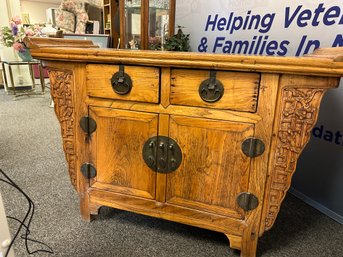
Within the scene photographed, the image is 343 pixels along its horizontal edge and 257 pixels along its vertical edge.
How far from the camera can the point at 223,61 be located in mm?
774

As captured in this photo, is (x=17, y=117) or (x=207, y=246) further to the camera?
(x=17, y=117)

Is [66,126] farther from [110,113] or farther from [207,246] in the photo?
[207,246]

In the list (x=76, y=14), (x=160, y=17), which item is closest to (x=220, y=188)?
(x=160, y=17)

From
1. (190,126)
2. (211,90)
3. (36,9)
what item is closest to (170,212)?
(190,126)

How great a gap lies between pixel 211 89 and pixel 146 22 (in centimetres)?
117

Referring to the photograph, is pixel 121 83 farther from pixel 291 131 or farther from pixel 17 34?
pixel 17 34

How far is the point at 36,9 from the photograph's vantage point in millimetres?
8234

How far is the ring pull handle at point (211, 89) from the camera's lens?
824mm

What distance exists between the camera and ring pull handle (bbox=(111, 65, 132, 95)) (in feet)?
2.97

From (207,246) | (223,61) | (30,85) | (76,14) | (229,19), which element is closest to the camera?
(223,61)

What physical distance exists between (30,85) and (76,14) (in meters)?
1.66

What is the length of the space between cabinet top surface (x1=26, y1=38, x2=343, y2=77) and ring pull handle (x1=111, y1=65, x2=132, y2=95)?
0.14 feet

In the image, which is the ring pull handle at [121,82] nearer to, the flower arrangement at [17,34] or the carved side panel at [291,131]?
the carved side panel at [291,131]

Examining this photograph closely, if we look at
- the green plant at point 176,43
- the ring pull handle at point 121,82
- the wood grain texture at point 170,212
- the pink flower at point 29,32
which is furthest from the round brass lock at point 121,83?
the pink flower at point 29,32
